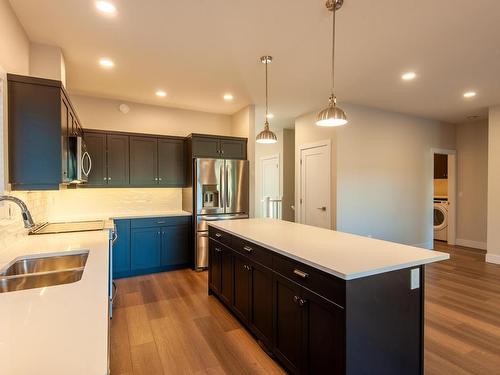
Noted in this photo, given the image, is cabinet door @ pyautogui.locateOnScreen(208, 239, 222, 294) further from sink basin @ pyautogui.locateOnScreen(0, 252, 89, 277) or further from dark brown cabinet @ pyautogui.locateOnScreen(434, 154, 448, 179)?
dark brown cabinet @ pyautogui.locateOnScreen(434, 154, 448, 179)

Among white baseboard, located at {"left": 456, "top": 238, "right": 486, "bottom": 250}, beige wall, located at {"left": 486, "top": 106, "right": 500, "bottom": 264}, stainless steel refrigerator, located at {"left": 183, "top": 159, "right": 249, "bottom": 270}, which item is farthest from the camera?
white baseboard, located at {"left": 456, "top": 238, "right": 486, "bottom": 250}

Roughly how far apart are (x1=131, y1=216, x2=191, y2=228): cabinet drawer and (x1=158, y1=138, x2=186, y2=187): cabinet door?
640mm

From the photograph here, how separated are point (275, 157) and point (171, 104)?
3253mm

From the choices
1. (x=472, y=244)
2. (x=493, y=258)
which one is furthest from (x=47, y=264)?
(x=472, y=244)

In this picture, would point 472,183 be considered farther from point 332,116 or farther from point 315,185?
point 332,116

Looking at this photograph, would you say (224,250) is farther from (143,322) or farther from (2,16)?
(2,16)

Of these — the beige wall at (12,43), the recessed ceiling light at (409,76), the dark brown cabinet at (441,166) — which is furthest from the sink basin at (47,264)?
the dark brown cabinet at (441,166)

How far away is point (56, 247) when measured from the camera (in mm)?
2098

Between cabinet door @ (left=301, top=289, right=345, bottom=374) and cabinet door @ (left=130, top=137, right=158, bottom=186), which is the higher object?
cabinet door @ (left=130, top=137, right=158, bottom=186)

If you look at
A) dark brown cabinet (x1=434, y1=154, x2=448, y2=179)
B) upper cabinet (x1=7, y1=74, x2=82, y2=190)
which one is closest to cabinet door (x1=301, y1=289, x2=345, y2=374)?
upper cabinet (x1=7, y1=74, x2=82, y2=190)

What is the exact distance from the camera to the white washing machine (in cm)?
652

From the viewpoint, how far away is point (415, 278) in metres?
1.70

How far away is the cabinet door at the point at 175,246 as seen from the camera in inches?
170

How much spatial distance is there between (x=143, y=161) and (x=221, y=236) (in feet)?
7.42
